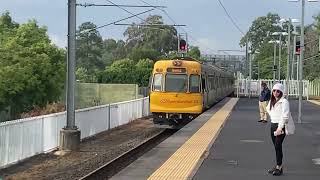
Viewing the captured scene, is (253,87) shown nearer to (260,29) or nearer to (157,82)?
(157,82)

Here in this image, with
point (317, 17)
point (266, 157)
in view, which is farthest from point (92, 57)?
point (266, 157)

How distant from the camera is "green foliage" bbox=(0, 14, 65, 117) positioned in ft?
130

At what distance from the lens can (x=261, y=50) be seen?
138m

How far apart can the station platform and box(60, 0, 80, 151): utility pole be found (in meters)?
2.86

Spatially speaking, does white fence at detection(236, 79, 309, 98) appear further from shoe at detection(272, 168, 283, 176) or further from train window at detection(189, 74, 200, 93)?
shoe at detection(272, 168, 283, 176)

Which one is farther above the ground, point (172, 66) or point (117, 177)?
point (172, 66)

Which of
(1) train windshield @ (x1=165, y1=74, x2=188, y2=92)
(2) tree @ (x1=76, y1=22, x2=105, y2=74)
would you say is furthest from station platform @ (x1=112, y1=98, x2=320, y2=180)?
(2) tree @ (x1=76, y1=22, x2=105, y2=74)

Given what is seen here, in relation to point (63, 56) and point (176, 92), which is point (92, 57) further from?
point (176, 92)

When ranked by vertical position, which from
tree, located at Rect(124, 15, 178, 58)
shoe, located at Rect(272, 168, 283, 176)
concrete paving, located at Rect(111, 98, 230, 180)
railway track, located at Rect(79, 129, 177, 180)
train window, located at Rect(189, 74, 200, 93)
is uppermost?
tree, located at Rect(124, 15, 178, 58)

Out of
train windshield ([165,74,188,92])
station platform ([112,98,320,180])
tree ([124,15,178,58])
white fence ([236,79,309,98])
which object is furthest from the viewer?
tree ([124,15,178,58])

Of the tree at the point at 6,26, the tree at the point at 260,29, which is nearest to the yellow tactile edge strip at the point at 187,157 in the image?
the tree at the point at 6,26

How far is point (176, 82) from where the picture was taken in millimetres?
26641

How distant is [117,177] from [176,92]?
1526 cm

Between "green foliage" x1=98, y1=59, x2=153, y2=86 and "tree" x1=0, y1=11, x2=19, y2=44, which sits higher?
"tree" x1=0, y1=11, x2=19, y2=44
